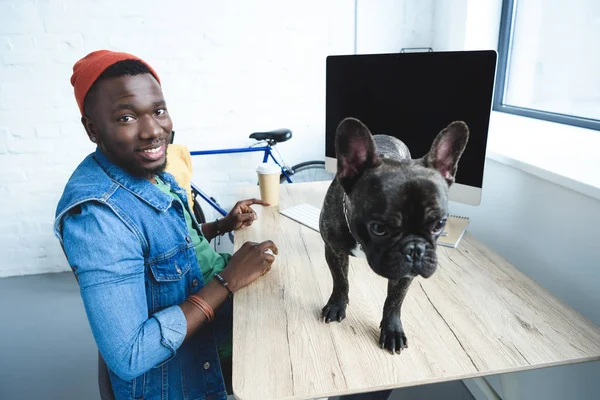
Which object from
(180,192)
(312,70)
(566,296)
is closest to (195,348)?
(180,192)

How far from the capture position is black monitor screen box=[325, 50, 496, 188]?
1.08 metres

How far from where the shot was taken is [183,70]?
7.77ft

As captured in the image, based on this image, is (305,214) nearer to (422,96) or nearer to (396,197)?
(422,96)

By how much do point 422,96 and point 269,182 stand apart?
649mm

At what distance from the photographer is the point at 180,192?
1.14m

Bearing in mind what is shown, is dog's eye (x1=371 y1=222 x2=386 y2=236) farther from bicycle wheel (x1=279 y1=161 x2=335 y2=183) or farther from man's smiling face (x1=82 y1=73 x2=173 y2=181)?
bicycle wheel (x1=279 y1=161 x2=335 y2=183)

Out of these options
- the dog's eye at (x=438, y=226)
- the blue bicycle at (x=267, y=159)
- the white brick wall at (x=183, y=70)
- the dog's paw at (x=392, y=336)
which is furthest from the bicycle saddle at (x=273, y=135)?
the dog's eye at (x=438, y=226)

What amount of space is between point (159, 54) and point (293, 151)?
104 cm

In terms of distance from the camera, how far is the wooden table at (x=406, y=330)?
2.33 feet

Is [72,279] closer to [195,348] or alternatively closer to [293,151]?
[293,151]

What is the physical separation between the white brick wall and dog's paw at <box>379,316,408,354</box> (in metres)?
1.95

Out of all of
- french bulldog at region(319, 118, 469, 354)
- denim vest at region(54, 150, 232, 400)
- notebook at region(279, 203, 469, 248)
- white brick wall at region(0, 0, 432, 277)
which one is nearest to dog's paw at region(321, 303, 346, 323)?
french bulldog at region(319, 118, 469, 354)

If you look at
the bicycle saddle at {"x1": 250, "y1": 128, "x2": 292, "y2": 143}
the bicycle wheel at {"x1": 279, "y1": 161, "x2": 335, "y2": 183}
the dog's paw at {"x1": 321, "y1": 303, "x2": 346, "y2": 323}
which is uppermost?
the bicycle saddle at {"x1": 250, "y1": 128, "x2": 292, "y2": 143}

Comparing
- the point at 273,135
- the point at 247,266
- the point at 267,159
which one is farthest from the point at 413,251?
the point at 267,159
